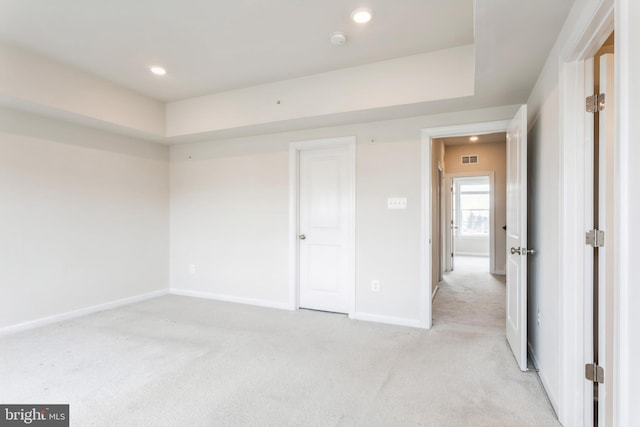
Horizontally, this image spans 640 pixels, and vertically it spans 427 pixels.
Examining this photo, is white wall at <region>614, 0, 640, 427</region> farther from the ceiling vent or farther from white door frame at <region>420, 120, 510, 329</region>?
the ceiling vent

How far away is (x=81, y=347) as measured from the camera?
2924 mm

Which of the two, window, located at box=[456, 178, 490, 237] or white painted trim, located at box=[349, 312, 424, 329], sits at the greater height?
window, located at box=[456, 178, 490, 237]

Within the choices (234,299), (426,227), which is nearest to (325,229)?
(426,227)

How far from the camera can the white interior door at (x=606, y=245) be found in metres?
1.64

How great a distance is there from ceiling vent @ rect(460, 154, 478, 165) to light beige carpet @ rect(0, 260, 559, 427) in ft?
13.9

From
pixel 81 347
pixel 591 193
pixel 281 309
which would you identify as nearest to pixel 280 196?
pixel 281 309

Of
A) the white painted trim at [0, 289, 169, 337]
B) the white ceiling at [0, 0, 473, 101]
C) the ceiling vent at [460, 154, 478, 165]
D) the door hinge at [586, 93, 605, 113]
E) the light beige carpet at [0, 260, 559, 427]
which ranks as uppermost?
the white ceiling at [0, 0, 473, 101]

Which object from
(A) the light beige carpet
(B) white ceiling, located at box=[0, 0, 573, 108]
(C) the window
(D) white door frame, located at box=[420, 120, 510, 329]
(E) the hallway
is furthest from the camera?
(C) the window

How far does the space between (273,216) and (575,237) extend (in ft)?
10.4

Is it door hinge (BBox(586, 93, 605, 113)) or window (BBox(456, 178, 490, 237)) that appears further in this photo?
window (BBox(456, 178, 490, 237))

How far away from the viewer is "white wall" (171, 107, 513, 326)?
11.6ft

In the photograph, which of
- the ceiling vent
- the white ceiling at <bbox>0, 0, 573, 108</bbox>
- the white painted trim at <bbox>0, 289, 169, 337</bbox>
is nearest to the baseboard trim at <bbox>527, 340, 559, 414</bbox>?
the white ceiling at <bbox>0, 0, 573, 108</bbox>

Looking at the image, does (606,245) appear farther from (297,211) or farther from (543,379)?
(297,211)

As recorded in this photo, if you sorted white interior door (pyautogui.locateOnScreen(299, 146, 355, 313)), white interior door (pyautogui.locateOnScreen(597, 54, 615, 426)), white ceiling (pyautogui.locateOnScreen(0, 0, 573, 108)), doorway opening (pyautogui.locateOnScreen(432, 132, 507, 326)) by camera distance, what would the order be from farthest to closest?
1. doorway opening (pyautogui.locateOnScreen(432, 132, 507, 326))
2. white interior door (pyautogui.locateOnScreen(299, 146, 355, 313))
3. white ceiling (pyautogui.locateOnScreen(0, 0, 573, 108))
4. white interior door (pyautogui.locateOnScreen(597, 54, 615, 426))
